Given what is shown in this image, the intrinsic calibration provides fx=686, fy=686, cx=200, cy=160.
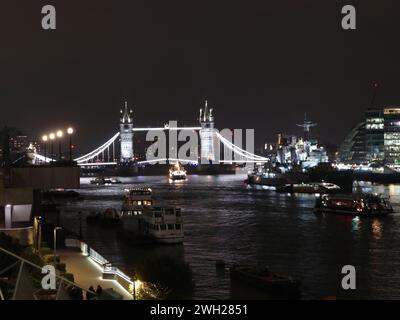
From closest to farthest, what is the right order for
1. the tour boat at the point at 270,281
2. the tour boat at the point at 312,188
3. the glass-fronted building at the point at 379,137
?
the tour boat at the point at 270,281, the tour boat at the point at 312,188, the glass-fronted building at the point at 379,137

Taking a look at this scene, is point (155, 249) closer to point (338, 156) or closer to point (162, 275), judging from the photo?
point (162, 275)

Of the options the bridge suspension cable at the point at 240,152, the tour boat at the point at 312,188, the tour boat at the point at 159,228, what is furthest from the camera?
the bridge suspension cable at the point at 240,152

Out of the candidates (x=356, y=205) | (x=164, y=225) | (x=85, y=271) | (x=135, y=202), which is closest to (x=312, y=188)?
(x=356, y=205)

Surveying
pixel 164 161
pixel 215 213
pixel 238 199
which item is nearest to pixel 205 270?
pixel 215 213

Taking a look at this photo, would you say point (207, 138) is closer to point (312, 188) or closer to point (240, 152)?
point (240, 152)

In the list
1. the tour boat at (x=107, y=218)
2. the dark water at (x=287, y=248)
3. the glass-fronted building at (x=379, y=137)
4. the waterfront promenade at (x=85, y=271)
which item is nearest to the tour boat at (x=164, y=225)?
the dark water at (x=287, y=248)

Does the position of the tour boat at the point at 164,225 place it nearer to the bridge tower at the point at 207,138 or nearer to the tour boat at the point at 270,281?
the tour boat at the point at 270,281
